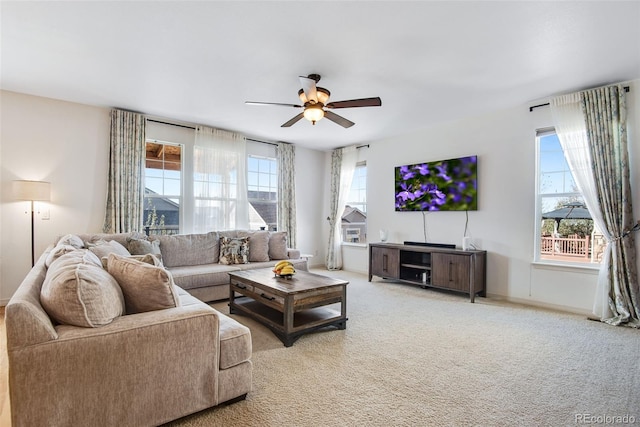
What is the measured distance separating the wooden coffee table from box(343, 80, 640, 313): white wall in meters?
2.58

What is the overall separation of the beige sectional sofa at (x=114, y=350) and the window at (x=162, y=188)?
3.02 m

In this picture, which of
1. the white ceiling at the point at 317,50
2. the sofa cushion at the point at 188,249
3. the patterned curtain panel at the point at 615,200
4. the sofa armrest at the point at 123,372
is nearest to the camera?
the sofa armrest at the point at 123,372

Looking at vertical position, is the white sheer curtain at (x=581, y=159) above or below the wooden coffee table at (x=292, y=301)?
above

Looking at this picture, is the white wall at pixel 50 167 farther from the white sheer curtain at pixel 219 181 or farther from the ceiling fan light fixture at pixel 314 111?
the ceiling fan light fixture at pixel 314 111

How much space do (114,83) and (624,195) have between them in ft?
18.7

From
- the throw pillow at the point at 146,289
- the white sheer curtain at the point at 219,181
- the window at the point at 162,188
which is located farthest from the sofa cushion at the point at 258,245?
the throw pillow at the point at 146,289

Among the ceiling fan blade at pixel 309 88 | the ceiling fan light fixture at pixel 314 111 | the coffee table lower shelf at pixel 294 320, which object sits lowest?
the coffee table lower shelf at pixel 294 320

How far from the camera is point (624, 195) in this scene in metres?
3.37

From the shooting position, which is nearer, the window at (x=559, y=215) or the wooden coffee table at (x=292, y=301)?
the wooden coffee table at (x=292, y=301)

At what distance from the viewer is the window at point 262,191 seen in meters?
6.06

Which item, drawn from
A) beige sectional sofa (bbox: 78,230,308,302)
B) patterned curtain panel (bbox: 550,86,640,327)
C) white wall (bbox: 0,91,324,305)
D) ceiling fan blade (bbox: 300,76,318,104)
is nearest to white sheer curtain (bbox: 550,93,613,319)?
patterned curtain panel (bbox: 550,86,640,327)

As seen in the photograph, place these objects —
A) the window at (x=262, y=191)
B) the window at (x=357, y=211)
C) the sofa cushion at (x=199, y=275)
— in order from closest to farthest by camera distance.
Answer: the sofa cushion at (x=199, y=275)
the window at (x=262, y=191)
the window at (x=357, y=211)

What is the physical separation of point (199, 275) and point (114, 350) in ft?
7.95

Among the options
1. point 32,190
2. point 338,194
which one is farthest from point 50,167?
point 338,194
